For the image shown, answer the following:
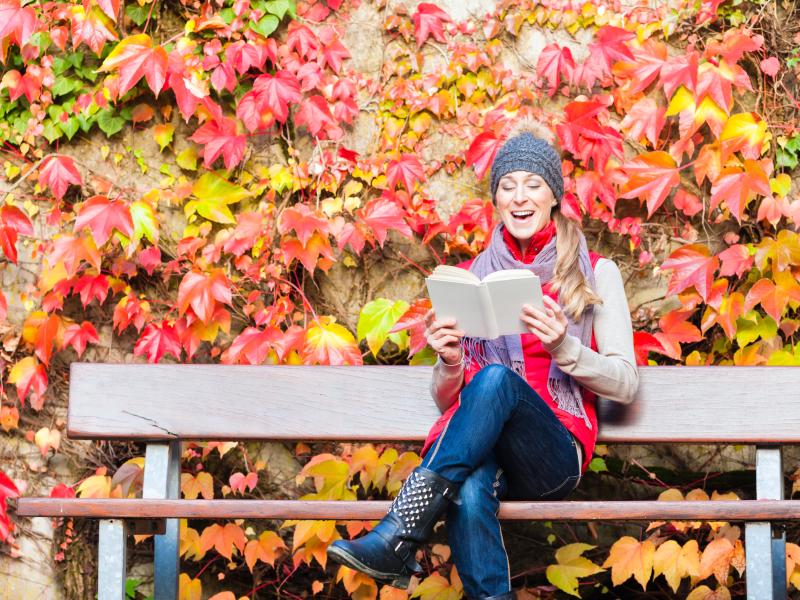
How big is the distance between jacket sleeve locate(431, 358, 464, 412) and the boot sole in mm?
538

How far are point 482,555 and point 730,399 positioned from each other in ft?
3.00

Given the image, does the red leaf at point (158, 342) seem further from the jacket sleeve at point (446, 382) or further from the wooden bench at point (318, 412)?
the jacket sleeve at point (446, 382)

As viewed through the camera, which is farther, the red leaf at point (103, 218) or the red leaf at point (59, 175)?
the red leaf at point (59, 175)

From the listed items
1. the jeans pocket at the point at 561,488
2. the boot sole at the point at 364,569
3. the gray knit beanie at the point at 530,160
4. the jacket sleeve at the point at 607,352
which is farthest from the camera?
the gray knit beanie at the point at 530,160

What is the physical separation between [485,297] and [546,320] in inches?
6.0

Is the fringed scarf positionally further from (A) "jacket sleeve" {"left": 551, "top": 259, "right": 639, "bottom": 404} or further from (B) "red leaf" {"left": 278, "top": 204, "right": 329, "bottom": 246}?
(B) "red leaf" {"left": 278, "top": 204, "right": 329, "bottom": 246}

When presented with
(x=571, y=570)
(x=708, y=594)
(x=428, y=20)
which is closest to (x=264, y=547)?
(x=571, y=570)

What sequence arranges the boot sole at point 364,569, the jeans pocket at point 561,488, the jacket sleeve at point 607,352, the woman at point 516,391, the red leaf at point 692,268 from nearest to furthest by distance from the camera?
the boot sole at point 364,569 < the woman at point 516,391 < the jacket sleeve at point 607,352 < the jeans pocket at point 561,488 < the red leaf at point 692,268

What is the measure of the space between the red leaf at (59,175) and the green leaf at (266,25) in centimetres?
75

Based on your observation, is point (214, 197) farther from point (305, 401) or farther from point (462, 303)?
point (462, 303)

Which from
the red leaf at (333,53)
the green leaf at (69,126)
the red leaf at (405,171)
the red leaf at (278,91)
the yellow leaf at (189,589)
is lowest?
the yellow leaf at (189,589)

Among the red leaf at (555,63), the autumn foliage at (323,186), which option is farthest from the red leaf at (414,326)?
the red leaf at (555,63)

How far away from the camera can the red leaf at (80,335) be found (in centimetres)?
334

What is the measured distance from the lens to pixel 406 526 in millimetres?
2215
